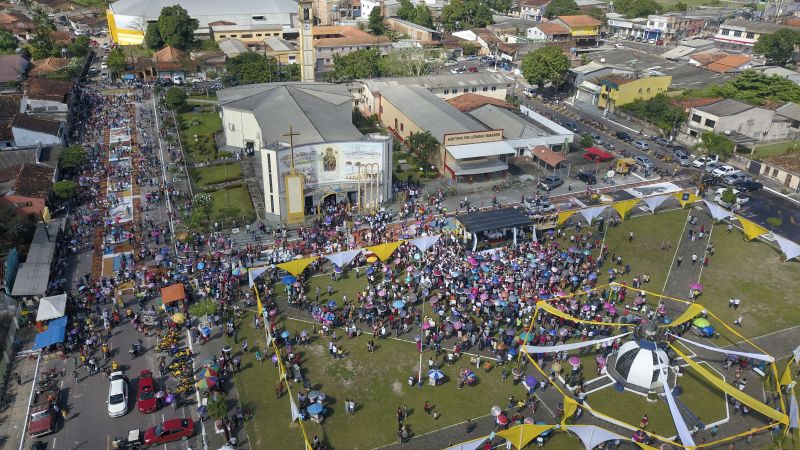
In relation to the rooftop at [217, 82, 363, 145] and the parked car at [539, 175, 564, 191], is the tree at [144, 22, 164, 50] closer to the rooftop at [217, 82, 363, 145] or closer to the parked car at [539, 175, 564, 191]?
the rooftop at [217, 82, 363, 145]

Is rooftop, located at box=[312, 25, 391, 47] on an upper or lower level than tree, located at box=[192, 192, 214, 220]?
upper

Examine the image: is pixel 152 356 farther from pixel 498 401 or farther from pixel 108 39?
pixel 108 39

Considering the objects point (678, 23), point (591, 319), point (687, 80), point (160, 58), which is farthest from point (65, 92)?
point (678, 23)

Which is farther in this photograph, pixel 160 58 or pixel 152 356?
pixel 160 58

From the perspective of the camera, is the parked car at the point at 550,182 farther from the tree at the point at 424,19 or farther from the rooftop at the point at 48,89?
the tree at the point at 424,19

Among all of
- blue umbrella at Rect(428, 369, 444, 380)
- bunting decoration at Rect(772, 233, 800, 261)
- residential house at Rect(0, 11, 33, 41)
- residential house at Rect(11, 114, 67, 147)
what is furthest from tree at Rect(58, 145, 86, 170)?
residential house at Rect(0, 11, 33, 41)

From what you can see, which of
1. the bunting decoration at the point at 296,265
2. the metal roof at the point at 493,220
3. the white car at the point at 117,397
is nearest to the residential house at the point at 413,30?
the metal roof at the point at 493,220

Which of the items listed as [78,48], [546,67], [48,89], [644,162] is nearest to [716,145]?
[644,162]

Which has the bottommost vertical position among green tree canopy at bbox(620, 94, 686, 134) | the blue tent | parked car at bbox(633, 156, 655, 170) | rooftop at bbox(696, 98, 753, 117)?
the blue tent
